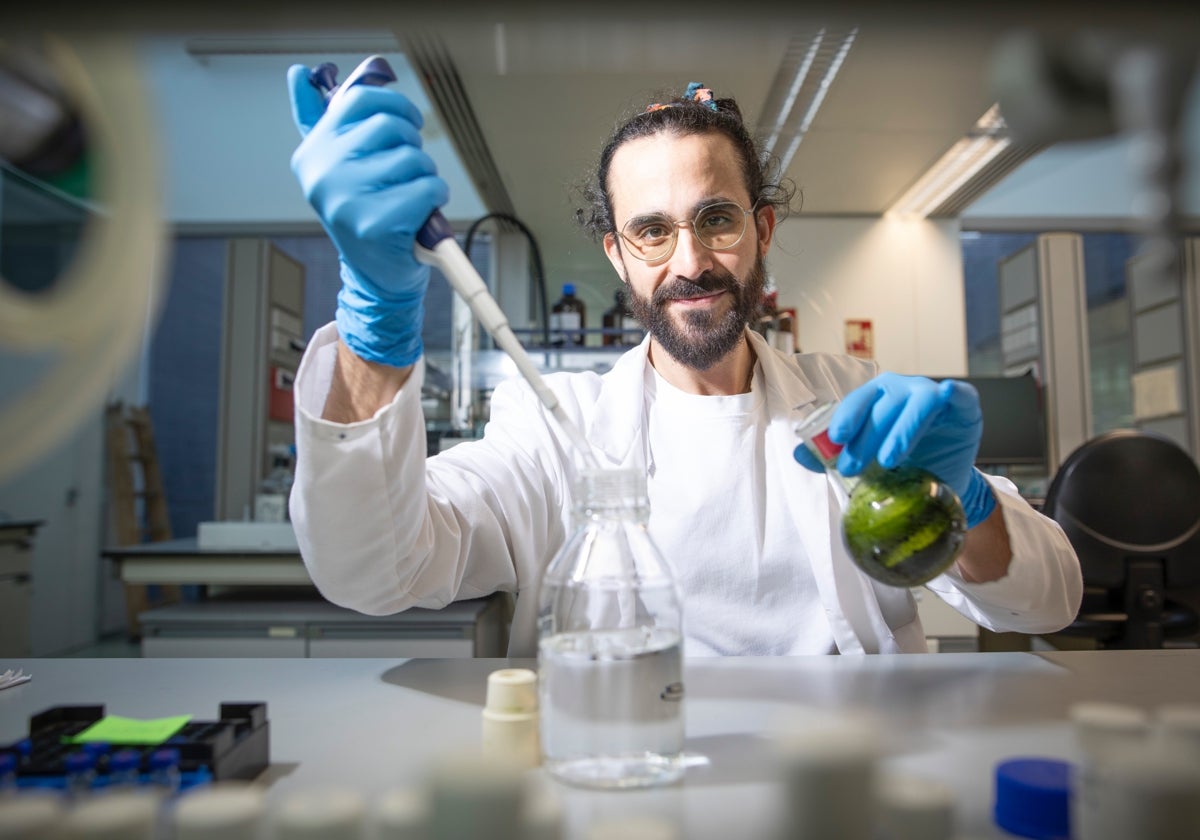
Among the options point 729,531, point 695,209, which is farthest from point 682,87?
point 729,531

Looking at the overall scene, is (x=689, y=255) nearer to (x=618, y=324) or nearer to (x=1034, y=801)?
(x=1034, y=801)

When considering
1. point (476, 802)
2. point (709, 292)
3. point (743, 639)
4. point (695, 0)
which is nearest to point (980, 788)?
point (476, 802)

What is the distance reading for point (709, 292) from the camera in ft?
4.42

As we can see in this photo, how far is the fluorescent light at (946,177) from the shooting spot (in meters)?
2.75

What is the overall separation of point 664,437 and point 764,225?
51 cm

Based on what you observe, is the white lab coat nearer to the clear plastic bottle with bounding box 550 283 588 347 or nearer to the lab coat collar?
the lab coat collar

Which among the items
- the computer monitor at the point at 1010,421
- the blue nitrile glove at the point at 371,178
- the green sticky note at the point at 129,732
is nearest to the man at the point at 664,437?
the blue nitrile glove at the point at 371,178

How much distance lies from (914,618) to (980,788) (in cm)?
82

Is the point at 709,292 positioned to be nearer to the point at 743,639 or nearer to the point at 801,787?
the point at 743,639

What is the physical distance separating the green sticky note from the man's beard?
977 mm

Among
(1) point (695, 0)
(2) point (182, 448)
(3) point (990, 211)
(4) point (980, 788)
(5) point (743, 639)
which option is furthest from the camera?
(2) point (182, 448)

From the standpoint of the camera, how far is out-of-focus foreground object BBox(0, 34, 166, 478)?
0.99 ft

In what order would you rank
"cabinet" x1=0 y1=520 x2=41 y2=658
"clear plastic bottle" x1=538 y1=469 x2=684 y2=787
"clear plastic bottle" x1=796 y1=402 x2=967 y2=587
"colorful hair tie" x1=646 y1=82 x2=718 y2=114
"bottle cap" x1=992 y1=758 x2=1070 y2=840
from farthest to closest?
"cabinet" x1=0 y1=520 x2=41 y2=658 → "colorful hair tie" x1=646 y1=82 x2=718 y2=114 → "clear plastic bottle" x1=796 y1=402 x2=967 y2=587 → "clear plastic bottle" x1=538 y1=469 x2=684 y2=787 → "bottle cap" x1=992 y1=758 x2=1070 y2=840

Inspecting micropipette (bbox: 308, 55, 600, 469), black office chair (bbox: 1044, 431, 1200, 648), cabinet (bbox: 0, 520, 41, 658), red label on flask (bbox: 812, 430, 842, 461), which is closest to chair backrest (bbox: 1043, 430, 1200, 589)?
black office chair (bbox: 1044, 431, 1200, 648)
